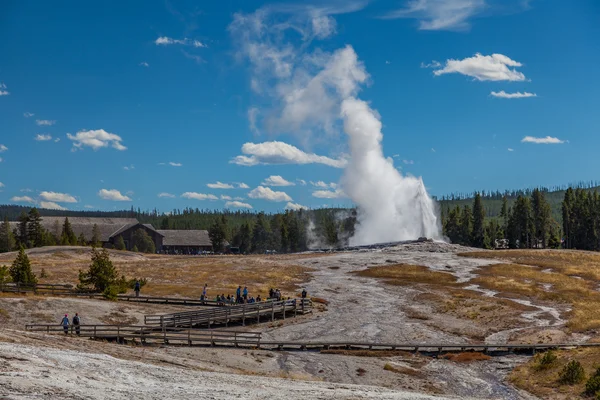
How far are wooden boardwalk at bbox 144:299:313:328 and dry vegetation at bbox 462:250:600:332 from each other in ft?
75.1

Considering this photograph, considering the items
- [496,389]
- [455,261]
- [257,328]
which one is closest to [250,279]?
[257,328]

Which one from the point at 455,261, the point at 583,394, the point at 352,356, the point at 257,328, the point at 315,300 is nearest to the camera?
the point at 583,394

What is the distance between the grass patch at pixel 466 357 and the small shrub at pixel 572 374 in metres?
6.09

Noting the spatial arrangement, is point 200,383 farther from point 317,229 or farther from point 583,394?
point 317,229

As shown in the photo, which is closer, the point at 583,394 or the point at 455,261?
the point at 583,394

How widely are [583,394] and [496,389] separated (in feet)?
14.1

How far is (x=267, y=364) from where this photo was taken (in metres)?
33.2

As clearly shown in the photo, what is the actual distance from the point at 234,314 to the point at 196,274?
37255 millimetres

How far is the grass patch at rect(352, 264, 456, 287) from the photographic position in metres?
76.2

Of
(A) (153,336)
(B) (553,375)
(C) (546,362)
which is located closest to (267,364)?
(A) (153,336)

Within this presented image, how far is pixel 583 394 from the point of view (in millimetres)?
28484

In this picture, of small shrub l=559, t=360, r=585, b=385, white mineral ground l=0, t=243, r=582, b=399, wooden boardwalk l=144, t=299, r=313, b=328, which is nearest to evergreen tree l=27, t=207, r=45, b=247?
white mineral ground l=0, t=243, r=582, b=399

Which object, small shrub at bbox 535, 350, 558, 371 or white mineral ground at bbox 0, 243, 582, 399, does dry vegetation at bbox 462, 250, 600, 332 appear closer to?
white mineral ground at bbox 0, 243, 582, 399

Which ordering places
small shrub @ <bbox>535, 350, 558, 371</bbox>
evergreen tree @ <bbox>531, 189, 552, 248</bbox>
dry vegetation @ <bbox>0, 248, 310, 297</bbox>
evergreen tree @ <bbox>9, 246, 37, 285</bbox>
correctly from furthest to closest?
evergreen tree @ <bbox>531, 189, 552, 248</bbox>, dry vegetation @ <bbox>0, 248, 310, 297</bbox>, evergreen tree @ <bbox>9, 246, 37, 285</bbox>, small shrub @ <bbox>535, 350, 558, 371</bbox>
